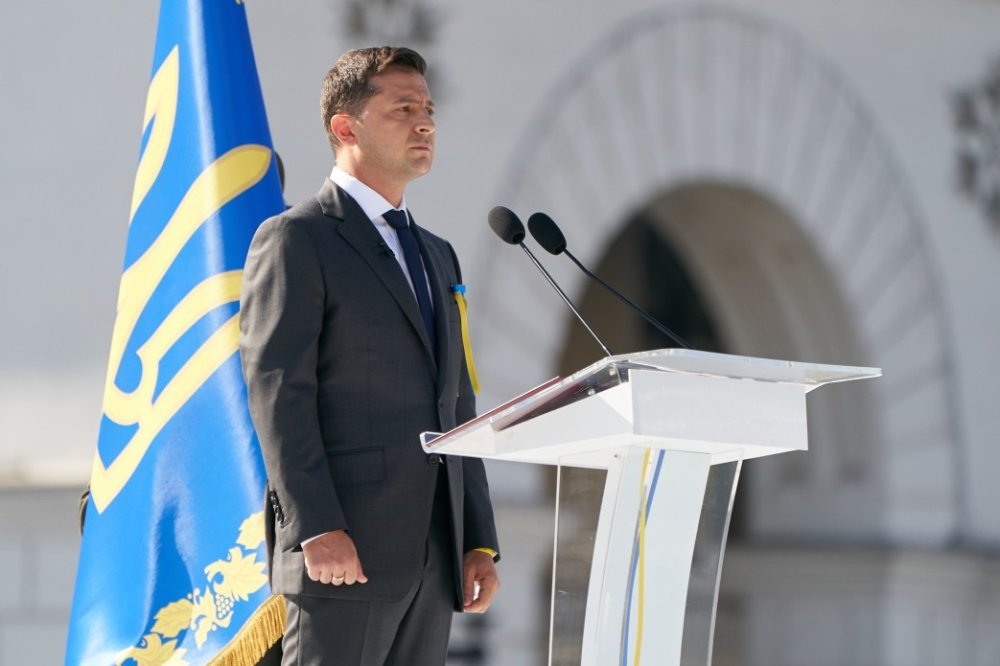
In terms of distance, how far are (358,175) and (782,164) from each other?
224 inches

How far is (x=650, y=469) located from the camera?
247cm

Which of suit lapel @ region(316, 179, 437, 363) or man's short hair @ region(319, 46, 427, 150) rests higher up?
man's short hair @ region(319, 46, 427, 150)

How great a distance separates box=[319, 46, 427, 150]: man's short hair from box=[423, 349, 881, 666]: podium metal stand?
620 millimetres

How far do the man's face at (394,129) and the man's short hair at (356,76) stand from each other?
0.01 metres

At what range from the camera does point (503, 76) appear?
7.39 metres

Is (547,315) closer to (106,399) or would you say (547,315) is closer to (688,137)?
(688,137)

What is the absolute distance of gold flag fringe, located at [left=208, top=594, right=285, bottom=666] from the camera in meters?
3.23

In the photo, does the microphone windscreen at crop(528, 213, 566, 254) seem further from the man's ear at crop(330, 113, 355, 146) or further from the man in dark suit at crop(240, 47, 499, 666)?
the man's ear at crop(330, 113, 355, 146)

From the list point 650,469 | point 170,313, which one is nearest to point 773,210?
point 170,313

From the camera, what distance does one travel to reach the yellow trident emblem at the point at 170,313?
3.53 meters

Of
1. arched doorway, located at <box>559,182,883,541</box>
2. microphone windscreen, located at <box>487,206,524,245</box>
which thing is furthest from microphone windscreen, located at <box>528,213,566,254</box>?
arched doorway, located at <box>559,182,883,541</box>

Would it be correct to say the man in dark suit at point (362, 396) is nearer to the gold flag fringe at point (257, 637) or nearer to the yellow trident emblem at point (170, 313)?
the gold flag fringe at point (257, 637)

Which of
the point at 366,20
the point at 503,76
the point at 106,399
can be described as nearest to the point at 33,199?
the point at 366,20

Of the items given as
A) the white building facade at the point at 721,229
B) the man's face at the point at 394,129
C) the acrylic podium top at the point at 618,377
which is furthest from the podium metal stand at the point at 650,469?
the white building facade at the point at 721,229
